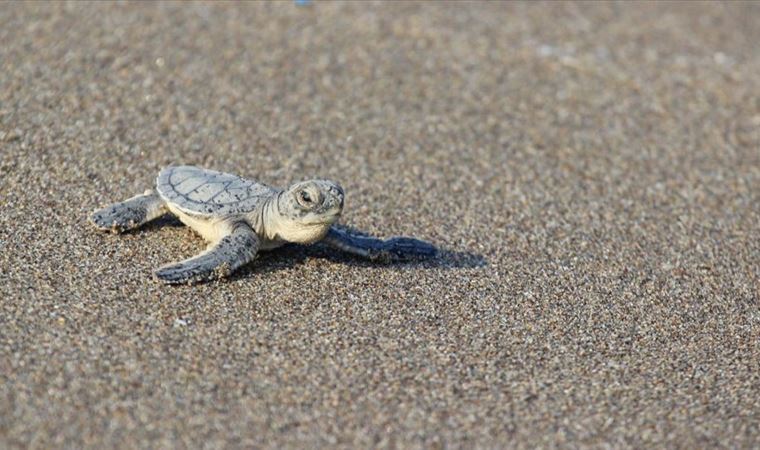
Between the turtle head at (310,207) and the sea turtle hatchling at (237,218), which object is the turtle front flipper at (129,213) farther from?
the turtle head at (310,207)

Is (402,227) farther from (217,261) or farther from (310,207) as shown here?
(217,261)

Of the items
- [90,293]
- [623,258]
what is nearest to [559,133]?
[623,258]

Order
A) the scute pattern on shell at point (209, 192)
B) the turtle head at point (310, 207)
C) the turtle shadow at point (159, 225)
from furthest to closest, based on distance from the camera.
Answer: the turtle shadow at point (159, 225) → the scute pattern on shell at point (209, 192) → the turtle head at point (310, 207)

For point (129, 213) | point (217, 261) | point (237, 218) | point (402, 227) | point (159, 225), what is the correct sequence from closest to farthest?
point (217, 261) < point (237, 218) < point (129, 213) < point (159, 225) < point (402, 227)

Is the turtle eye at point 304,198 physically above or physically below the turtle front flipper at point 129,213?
above

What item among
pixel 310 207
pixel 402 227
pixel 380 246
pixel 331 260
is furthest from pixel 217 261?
pixel 402 227

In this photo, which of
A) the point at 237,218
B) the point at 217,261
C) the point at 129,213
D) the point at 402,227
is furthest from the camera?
the point at 402,227

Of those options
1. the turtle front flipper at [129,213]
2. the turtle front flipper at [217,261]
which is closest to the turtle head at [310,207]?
the turtle front flipper at [217,261]

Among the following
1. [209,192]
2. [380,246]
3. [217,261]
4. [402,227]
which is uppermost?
[209,192]
